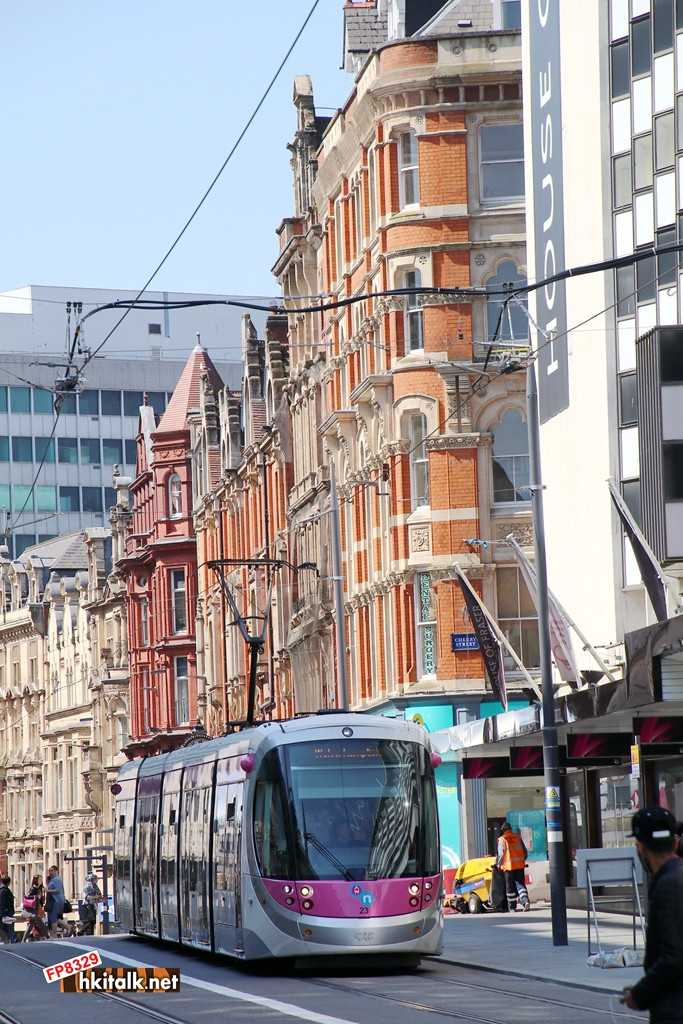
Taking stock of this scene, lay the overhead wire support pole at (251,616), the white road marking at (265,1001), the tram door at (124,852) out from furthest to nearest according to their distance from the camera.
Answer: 1. the overhead wire support pole at (251,616)
2. the tram door at (124,852)
3. the white road marking at (265,1001)

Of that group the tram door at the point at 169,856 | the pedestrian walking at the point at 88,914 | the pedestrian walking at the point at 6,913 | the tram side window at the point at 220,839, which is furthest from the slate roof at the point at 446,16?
the tram side window at the point at 220,839

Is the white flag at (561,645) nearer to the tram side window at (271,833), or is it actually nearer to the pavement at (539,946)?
the pavement at (539,946)

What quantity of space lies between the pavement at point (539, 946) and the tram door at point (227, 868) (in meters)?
2.66

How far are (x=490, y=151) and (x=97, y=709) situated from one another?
168ft

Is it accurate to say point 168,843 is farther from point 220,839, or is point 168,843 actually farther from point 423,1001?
point 423,1001

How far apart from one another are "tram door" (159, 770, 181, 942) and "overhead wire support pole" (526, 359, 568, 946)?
17.9 ft

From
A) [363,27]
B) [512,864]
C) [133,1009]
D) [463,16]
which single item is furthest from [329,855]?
[363,27]

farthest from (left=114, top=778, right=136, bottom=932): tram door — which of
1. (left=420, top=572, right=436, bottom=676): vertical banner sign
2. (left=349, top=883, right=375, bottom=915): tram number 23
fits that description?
(left=420, top=572, right=436, bottom=676): vertical banner sign

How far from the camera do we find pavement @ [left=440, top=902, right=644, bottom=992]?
Answer: 19797 millimetres

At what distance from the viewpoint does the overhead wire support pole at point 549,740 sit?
80.4 ft

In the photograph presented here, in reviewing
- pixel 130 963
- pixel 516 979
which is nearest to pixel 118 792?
pixel 130 963

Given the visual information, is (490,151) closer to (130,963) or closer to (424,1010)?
(130,963)

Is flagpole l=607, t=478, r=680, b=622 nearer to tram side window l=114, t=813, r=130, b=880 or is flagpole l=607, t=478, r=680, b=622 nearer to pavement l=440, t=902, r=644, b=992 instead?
pavement l=440, t=902, r=644, b=992

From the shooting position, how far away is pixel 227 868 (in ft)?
75.5
